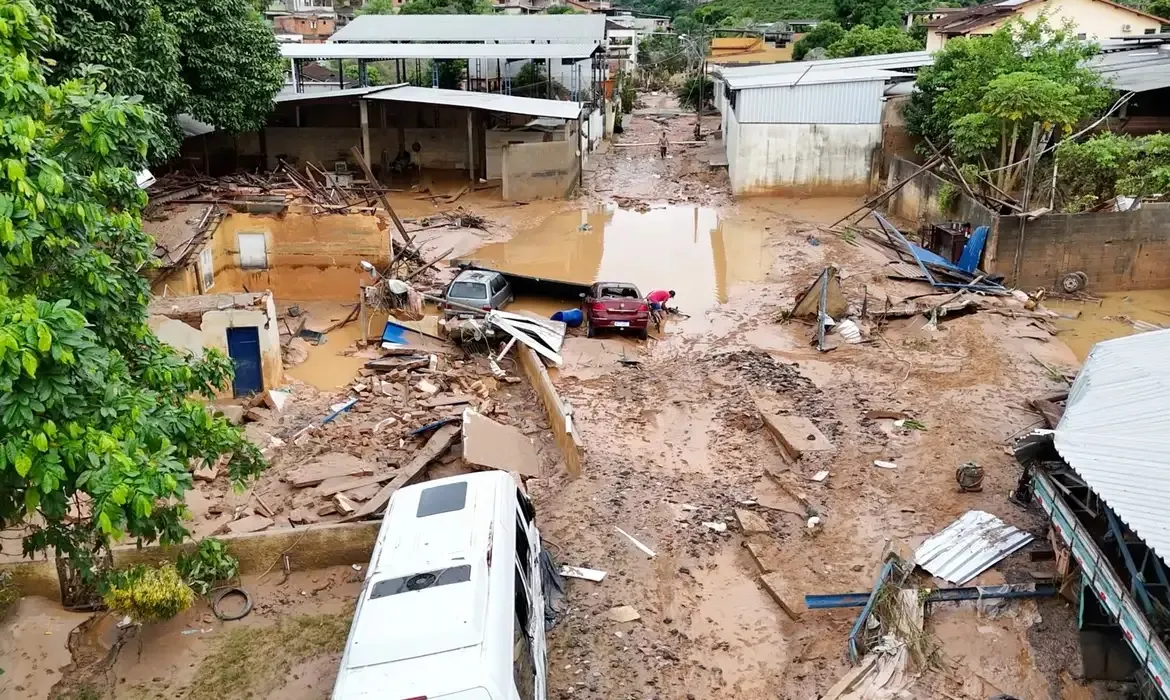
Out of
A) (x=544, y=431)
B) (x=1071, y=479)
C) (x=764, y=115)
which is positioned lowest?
(x=544, y=431)

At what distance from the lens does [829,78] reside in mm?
32750

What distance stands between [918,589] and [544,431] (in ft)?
22.5

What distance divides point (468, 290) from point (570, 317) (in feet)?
7.41

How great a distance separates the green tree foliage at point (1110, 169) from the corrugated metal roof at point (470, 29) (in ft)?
90.5

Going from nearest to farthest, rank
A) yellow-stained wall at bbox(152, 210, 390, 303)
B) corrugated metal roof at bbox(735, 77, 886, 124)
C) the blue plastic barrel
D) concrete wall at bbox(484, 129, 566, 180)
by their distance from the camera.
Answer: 1. the blue plastic barrel
2. yellow-stained wall at bbox(152, 210, 390, 303)
3. corrugated metal roof at bbox(735, 77, 886, 124)
4. concrete wall at bbox(484, 129, 566, 180)

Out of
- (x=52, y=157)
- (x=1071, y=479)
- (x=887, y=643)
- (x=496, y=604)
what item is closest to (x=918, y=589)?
(x=887, y=643)

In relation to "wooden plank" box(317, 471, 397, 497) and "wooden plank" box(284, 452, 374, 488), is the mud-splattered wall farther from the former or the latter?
"wooden plank" box(317, 471, 397, 497)

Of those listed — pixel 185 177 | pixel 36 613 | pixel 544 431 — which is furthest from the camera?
pixel 185 177

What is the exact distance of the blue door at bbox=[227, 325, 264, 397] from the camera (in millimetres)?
14992

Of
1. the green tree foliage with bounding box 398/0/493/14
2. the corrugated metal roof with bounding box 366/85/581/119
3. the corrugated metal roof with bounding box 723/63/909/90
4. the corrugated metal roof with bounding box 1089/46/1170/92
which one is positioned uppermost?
the green tree foliage with bounding box 398/0/493/14

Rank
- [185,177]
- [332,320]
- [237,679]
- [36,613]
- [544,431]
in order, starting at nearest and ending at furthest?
[237,679]
[36,613]
[544,431]
[332,320]
[185,177]

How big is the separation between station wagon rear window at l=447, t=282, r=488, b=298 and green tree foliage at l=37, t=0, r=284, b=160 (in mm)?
6103

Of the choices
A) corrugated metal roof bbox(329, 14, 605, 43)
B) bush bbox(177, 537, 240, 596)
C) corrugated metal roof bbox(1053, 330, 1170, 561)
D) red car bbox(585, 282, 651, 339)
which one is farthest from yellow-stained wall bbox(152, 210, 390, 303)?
corrugated metal roof bbox(329, 14, 605, 43)

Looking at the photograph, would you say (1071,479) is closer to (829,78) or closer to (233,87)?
(233,87)
